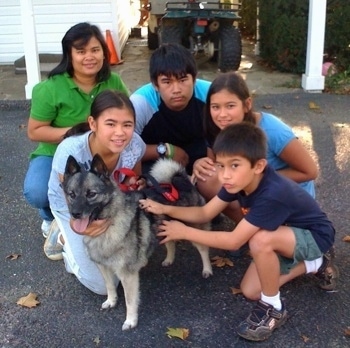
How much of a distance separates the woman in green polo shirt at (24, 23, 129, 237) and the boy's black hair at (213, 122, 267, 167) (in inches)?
43.0

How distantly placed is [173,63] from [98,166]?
0.97 meters

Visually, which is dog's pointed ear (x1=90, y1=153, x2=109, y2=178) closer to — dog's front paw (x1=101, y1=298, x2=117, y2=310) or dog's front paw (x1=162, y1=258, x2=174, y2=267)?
dog's front paw (x1=101, y1=298, x2=117, y2=310)

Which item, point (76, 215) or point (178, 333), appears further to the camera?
point (178, 333)

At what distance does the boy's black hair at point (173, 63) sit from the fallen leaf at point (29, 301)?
5.03 feet

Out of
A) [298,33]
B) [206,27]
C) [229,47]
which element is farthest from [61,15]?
[298,33]

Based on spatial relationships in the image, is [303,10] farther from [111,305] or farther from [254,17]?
[111,305]

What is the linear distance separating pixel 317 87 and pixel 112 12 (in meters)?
3.94

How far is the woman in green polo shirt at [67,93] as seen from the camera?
3.32m

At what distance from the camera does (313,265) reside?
9.75 feet

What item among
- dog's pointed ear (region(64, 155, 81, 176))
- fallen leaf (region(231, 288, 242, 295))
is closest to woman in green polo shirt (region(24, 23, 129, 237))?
dog's pointed ear (region(64, 155, 81, 176))

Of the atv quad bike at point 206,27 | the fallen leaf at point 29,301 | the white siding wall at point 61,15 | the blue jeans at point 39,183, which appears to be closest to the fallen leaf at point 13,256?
the blue jeans at point 39,183

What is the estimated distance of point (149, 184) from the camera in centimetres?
310

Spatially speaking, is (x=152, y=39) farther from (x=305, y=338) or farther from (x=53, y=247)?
(x=305, y=338)

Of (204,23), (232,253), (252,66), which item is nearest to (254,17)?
(252,66)
